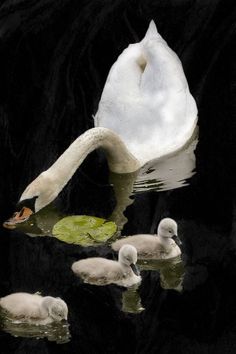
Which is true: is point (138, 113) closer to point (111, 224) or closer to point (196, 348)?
point (111, 224)

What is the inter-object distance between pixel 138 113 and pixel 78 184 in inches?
34.8

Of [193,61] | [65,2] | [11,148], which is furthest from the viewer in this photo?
[65,2]

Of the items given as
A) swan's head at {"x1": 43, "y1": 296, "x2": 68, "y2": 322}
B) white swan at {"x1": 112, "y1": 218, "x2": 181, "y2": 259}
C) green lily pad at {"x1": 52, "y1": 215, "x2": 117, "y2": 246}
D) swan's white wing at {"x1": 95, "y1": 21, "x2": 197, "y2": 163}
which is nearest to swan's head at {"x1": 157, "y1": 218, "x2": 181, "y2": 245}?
white swan at {"x1": 112, "y1": 218, "x2": 181, "y2": 259}

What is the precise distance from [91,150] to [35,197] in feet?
2.48

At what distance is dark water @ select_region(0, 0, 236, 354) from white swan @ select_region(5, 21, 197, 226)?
0.63ft

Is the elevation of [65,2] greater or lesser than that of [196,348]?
greater

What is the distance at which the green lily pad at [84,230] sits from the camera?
8750mm

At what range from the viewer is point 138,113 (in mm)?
10297

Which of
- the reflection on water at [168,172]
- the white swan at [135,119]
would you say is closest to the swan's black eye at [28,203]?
the white swan at [135,119]

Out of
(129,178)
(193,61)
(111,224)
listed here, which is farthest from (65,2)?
(111,224)

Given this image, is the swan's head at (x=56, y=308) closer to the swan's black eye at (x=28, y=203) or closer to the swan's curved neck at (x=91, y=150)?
the swan's black eye at (x=28, y=203)

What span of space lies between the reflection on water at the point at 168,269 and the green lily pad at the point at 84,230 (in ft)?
1.29

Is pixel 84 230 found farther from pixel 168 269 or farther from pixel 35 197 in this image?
pixel 168 269

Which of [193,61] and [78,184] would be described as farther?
[193,61]
